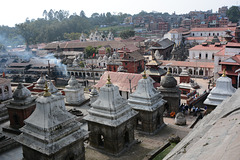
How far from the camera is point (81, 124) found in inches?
488

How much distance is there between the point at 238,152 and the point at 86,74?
153 feet

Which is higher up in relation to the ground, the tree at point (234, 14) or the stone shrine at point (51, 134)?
the tree at point (234, 14)

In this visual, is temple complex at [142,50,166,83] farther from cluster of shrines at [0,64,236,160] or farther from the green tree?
the green tree

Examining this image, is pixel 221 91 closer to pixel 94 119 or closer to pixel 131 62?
pixel 94 119

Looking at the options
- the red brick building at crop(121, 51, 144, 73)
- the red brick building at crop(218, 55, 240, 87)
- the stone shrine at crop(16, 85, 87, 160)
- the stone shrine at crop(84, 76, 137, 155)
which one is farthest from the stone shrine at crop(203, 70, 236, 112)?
the red brick building at crop(121, 51, 144, 73)

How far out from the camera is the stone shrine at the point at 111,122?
13617mm

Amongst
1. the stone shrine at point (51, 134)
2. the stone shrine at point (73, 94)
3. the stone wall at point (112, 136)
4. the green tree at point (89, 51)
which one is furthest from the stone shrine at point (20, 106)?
the green tree at point (89, 51)

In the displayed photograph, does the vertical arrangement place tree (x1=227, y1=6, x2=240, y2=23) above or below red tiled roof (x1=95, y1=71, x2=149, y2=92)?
above

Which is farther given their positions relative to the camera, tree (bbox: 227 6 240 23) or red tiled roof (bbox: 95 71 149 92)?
tree (bbox: 227 6 240 23)

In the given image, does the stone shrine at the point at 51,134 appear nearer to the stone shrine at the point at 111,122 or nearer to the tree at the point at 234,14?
the stone shrine at the point at 111,122

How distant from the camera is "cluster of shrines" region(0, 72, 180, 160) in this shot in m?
11.4

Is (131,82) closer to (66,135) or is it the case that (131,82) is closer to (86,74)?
(66,135)

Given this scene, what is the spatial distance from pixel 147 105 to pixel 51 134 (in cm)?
750

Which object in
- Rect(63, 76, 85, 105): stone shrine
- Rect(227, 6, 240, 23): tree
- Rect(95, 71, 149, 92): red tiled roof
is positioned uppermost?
Rect(227, 6, 240, 23): tree
